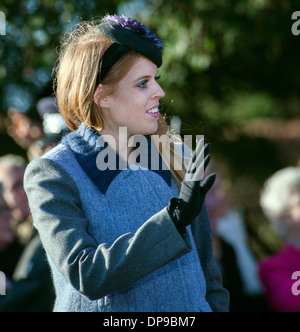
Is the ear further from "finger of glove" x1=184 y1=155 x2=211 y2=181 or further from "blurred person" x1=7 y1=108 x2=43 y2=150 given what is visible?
"blurred person" x1=7 y1=108 x2=43 y2=150

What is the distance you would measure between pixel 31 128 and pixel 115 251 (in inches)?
86.4

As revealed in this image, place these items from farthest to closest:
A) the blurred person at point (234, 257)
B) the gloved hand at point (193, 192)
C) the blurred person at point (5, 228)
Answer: the blurred person at point (234, 257)
the blurred person at point (5, 228)
the gloved hand at point (193, 192)

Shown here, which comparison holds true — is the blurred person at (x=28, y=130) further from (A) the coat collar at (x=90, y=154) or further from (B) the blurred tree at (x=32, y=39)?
(A) the coat collar at (x=90, y=154)

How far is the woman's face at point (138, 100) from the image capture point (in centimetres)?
158

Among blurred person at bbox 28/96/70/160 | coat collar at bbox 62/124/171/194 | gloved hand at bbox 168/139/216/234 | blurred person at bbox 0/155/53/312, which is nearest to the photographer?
gloved hand at bbox 168/139/216/234

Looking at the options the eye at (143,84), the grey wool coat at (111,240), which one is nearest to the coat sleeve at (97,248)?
the grey wool coat at (111,240)

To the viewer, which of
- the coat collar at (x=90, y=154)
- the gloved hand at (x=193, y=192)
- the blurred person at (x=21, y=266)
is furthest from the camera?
the blurred person at (x=21, y=266)

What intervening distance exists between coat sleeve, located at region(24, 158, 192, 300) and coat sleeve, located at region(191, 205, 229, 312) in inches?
16.8

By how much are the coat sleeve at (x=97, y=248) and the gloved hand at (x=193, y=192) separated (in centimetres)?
3

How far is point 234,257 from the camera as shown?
3246 mm

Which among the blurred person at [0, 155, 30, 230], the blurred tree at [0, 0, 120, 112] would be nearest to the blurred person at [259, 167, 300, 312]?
the blurred person at [0, 155, 30, 230]

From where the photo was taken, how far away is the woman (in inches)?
52.7
